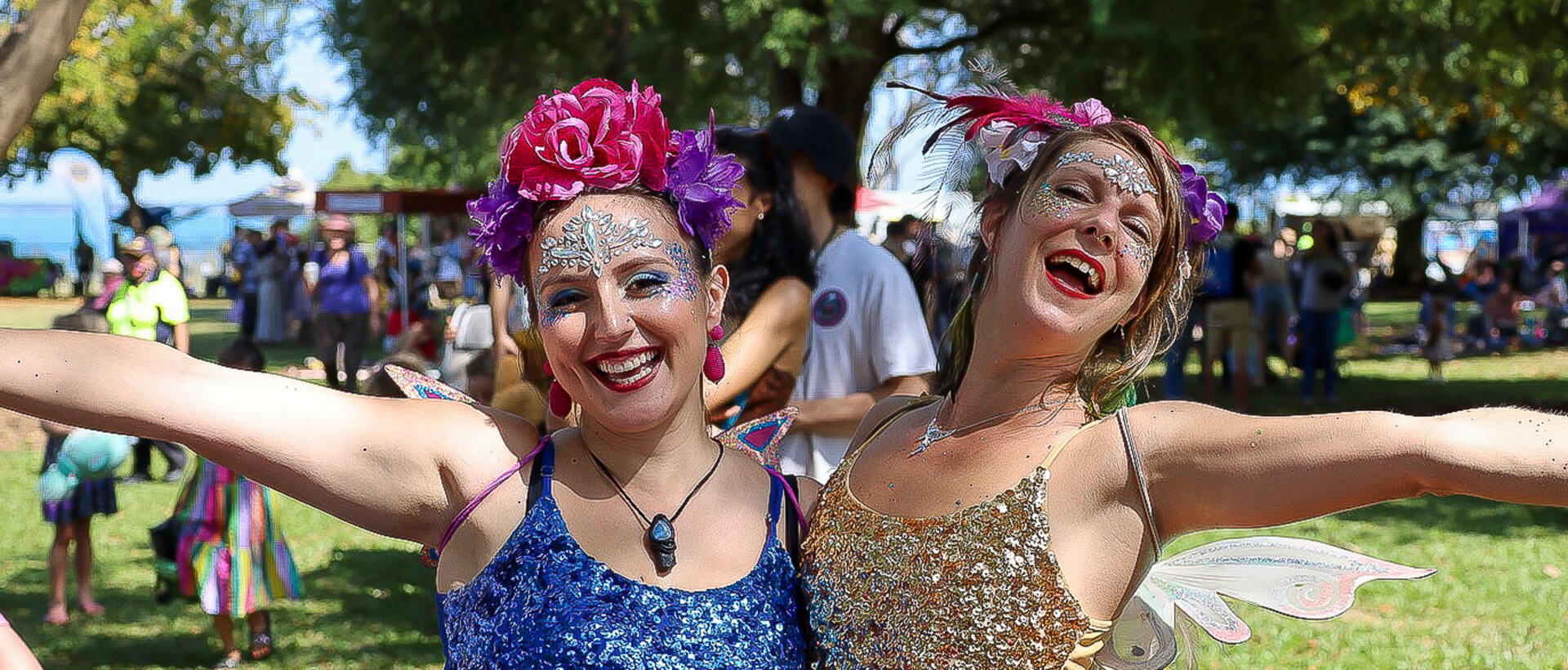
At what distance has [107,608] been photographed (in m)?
6.63

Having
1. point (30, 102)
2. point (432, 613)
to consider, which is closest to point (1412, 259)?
point (432, 613)

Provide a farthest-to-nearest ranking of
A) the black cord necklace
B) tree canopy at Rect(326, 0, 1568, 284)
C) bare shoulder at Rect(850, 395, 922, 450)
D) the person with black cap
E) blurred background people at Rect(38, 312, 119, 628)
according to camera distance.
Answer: tree canopy at Rect(326, 0, 1568, 284) → blurred background people at Rect(38, 312, 119, 628) → the person with black cap → bare shoulder at Rect(850, 395, 922, 450) → the black cord necklace

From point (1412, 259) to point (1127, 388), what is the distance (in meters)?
36.4

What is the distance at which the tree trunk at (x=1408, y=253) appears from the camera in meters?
34.7

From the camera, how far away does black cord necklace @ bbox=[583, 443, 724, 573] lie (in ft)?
6.59

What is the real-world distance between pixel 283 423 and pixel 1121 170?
1.25 metres

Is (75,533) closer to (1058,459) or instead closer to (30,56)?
(30,56)

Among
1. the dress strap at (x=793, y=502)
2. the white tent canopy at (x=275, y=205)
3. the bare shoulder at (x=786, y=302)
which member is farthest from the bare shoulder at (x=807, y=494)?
the white tent canopy at (x=275, y=205)

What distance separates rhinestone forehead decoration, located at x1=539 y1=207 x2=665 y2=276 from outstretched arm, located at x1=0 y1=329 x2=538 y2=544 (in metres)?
0.27

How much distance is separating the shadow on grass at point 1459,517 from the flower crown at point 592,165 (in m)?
6.43

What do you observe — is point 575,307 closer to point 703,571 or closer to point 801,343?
point 703,571

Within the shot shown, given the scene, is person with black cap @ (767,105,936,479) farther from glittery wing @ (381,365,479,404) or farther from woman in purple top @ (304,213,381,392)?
woman in purple top @ (304,213,381,392)

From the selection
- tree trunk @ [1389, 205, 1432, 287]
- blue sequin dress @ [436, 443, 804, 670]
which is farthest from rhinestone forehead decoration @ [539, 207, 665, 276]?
tree trunk @ [1389, 205, 1432, 287]

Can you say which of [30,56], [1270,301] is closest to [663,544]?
[30,56]
